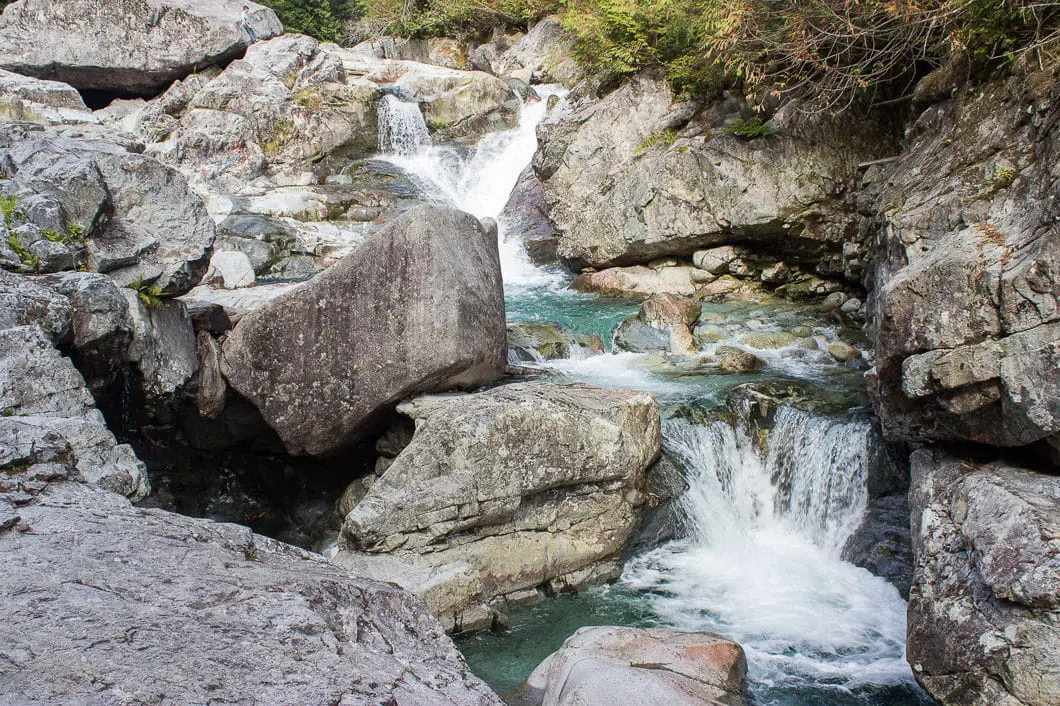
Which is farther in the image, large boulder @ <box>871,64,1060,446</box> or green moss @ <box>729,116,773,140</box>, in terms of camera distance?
green moss @ <box>729,116,773,140</box>

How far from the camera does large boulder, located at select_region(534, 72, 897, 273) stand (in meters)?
12.9

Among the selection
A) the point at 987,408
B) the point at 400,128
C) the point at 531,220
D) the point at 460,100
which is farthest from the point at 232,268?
the point at 460,100

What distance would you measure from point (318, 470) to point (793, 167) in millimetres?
9929

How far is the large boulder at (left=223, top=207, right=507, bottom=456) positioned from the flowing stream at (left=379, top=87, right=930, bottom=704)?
9.01 feet

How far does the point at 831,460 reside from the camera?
25.7 ft

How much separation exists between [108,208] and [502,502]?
4.96 metres

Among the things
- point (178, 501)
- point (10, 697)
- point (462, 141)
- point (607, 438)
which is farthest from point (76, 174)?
point (462, 141)

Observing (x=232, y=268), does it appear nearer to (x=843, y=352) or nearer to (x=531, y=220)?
(x=531, y=220)

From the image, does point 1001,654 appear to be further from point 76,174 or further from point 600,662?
point 76,174

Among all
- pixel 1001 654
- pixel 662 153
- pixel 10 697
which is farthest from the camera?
pixel 662 153

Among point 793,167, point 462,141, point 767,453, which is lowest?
point 767,453

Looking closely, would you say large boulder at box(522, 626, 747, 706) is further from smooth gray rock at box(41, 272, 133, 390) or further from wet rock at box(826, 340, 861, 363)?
wet rock at box(826, 340, 861, 363)

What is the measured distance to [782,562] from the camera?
7434 millimetres

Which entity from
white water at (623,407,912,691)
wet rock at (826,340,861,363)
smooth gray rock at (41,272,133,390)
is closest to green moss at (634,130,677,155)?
wet rock at (826,340,861,363)
